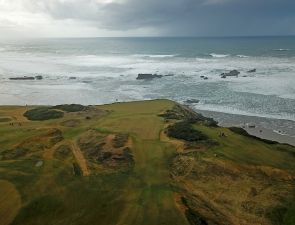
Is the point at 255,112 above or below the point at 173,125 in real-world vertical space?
below

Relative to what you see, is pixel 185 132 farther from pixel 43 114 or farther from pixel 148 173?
pixel 43 114

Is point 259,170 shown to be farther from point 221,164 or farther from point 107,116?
point 107,116

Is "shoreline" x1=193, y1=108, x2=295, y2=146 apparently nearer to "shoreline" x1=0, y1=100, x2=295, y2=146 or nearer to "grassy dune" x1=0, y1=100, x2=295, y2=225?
"shoreline" x1=0, y1=100, x2=295, y2=146

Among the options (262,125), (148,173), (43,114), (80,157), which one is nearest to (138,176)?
(148,173)

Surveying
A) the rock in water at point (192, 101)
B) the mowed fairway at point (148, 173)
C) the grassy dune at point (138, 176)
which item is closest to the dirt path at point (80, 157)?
the grassy dune at point (138, 176)

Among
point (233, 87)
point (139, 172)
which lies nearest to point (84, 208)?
point (139, 172)

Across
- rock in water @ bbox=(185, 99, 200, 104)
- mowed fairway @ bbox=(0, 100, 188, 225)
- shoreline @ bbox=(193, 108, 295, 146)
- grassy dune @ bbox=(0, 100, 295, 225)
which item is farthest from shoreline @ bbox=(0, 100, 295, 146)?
mowed fairway @ bbox=(0, 100, 188, 225)

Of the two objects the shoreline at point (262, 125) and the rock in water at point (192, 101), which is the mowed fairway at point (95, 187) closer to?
the shoreline at point (262, 125)
